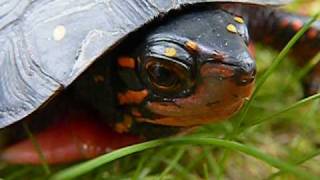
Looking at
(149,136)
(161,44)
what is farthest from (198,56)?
(149,136)

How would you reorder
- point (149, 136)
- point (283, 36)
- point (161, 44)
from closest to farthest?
point (161, 44)
point (149, 136)
point (283, 36)

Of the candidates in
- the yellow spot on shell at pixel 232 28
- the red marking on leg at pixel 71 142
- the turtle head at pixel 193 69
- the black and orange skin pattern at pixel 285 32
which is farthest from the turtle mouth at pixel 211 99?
the black and orange skin pattern at pixel 285 32

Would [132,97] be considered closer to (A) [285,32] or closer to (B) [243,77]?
(B) [243,77]

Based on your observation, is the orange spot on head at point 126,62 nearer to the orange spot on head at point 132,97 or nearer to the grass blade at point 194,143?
the orange spot on head at point 132,97

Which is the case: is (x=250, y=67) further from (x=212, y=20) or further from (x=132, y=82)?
(x=132, y=82)

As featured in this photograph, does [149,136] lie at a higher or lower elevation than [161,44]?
lower

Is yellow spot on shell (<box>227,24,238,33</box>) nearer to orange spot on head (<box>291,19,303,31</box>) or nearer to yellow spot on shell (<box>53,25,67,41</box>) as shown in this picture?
yellow spot on shell (<box>53,25,67,41</box>)

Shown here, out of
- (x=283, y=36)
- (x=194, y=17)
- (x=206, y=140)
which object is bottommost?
(x=283, y=36)
